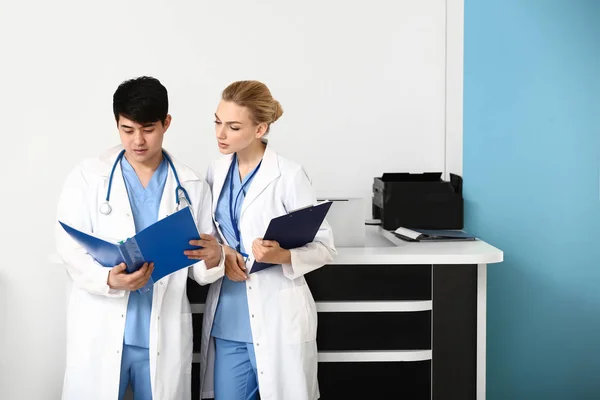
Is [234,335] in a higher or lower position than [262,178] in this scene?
lower

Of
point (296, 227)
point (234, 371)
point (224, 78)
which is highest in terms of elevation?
point (224, 78)

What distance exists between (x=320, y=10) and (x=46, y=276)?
6.14 feet

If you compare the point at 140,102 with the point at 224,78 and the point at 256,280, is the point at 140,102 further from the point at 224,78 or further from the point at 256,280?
the point at 224,78

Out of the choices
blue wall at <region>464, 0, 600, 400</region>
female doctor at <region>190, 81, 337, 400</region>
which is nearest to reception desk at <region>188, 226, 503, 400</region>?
female doctor at <region>190, 81, 337, 400</region>

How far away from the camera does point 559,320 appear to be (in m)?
3.15

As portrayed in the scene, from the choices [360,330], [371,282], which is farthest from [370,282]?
[360,330]

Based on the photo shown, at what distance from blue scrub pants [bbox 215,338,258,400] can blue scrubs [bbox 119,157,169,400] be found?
0.76 feet

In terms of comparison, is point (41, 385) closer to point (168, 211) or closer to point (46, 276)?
point (46, 276)

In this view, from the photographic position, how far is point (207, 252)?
2150 millimetres

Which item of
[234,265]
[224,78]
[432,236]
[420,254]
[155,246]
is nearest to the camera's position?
[155,246]

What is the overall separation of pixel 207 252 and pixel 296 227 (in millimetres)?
272

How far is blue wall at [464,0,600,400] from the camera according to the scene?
3092 mm

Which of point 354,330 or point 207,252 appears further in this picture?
point 354,330

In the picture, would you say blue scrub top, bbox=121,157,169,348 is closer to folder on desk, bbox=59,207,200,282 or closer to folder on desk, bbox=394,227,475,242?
folder on desk, bbox=59,207,200,282
